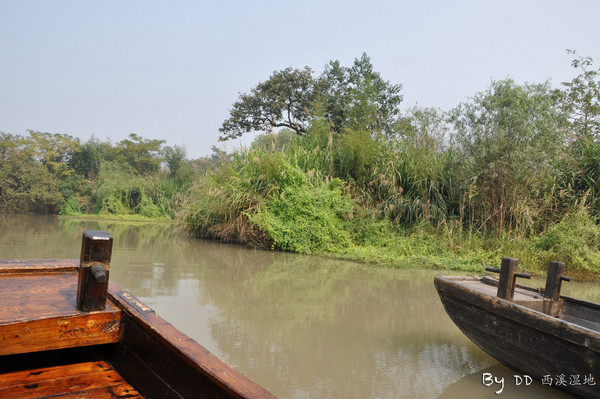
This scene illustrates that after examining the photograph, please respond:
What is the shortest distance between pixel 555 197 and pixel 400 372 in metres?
7.81

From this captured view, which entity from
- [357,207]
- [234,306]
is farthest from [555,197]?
[234,306]

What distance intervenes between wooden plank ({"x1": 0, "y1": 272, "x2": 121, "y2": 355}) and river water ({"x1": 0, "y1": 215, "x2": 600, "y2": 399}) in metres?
1.50

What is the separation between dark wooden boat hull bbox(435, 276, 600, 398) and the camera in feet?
8.63

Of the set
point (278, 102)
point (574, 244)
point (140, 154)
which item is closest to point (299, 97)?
point (278, 102)

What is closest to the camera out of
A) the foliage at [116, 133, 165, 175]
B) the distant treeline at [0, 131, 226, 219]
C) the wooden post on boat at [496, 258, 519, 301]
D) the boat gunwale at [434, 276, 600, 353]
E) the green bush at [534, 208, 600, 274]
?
the boat gunwale at [434, 276, 600, 353]

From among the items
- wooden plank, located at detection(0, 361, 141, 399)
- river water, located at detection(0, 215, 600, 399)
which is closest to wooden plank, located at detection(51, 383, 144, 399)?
wooden plank, located at detection(0, 361, 141, 399)

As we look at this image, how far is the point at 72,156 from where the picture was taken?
25.3 m

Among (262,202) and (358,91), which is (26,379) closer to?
(262,202)

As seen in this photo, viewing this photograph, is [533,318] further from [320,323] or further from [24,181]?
[24,181]

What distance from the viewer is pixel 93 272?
172 cm

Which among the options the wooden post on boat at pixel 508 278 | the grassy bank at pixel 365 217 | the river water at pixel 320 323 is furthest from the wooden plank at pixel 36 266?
the grassy bank at pixel 365 217

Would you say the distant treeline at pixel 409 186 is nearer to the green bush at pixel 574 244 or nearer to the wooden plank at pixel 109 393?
the green bush at pixel 574 244

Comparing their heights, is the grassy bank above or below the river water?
above

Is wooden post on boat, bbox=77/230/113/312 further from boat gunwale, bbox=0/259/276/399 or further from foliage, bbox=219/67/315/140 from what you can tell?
foliage, bbox=219/67/315/140
